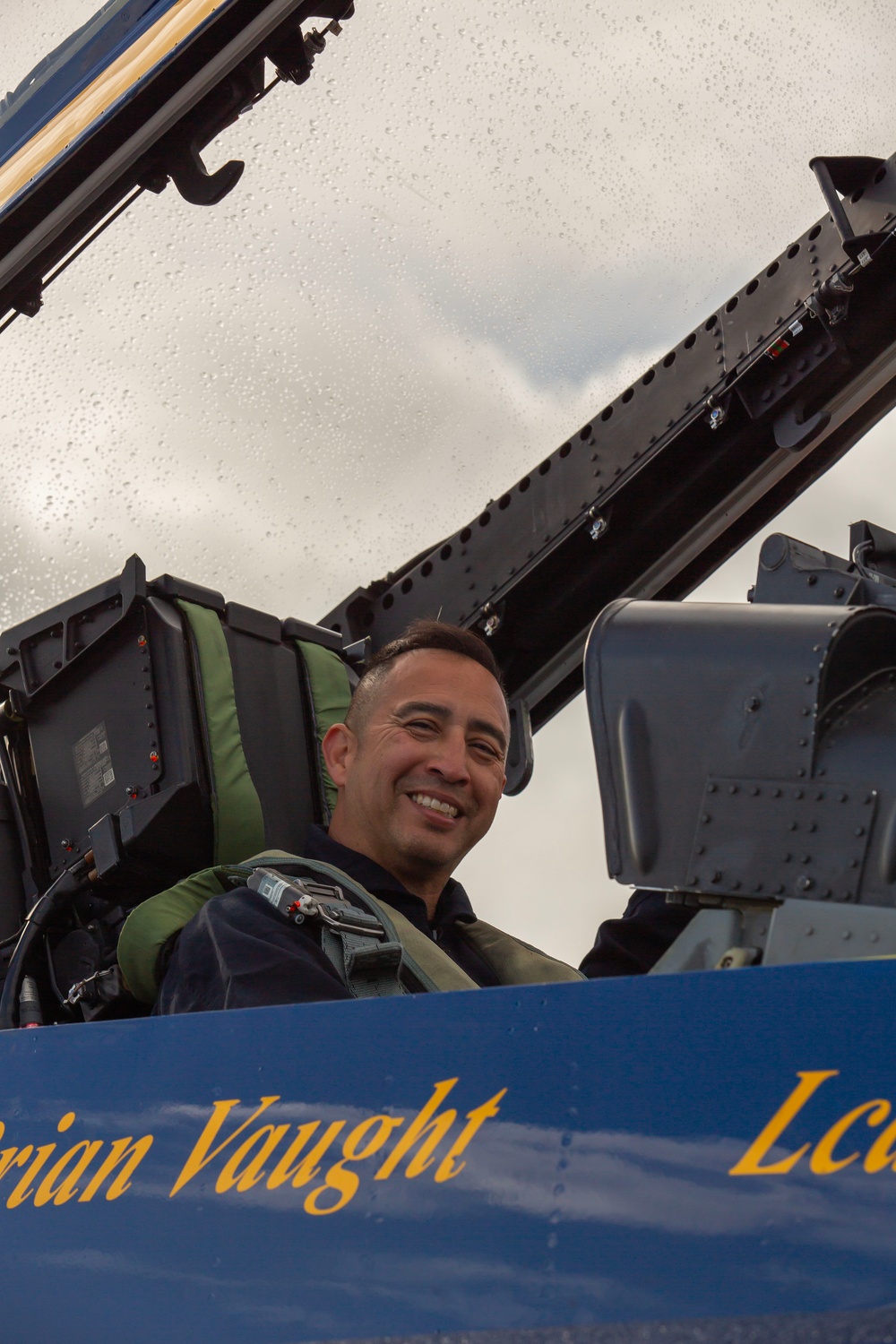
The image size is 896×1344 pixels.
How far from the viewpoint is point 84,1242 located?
98 centimetres

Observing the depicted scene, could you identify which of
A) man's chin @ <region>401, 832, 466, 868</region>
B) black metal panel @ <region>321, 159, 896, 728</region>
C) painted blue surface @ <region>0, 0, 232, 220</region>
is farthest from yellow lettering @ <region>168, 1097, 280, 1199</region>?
black metal panel @ <region>321, 159, 896, 728</region>

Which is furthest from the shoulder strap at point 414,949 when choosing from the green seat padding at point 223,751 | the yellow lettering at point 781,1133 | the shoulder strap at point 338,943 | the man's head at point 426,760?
the green seat padding at point 223,751

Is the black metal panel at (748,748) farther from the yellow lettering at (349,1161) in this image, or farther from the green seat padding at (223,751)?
the green seat padding at (223,751)

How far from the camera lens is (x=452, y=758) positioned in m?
1.92

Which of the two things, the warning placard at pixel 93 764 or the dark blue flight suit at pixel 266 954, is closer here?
the dark blue flight suit at pixel 266 954

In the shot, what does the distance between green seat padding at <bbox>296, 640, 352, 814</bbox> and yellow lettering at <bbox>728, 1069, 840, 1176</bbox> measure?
1.72 metres

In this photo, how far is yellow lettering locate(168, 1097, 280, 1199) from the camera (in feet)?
3.07

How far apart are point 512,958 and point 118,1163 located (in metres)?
1.00

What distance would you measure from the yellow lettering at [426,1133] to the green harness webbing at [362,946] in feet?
0.82

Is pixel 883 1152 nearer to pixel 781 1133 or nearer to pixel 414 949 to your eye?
pixel 781 1133

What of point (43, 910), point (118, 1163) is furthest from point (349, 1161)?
point (43, 910)

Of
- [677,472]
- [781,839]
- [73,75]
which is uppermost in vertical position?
→ [677,472]

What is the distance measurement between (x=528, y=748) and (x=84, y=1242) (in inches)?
76.0

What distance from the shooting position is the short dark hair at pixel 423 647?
2.00m
